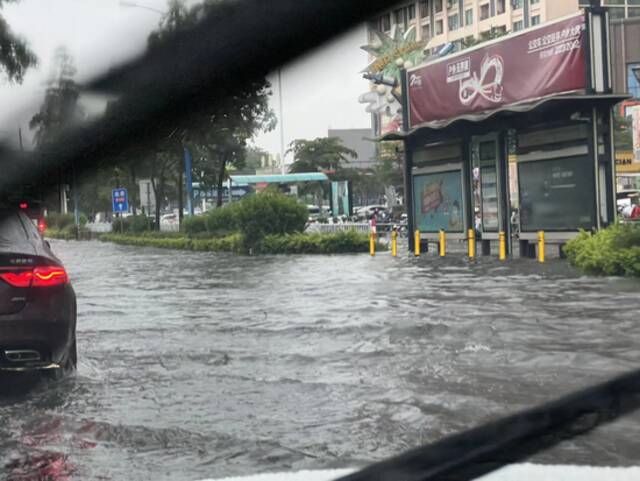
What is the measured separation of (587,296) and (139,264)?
13.5 meters

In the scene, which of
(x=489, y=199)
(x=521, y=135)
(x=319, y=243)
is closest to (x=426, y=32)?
A: (x=521, y=135)

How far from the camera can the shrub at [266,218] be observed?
27422mm

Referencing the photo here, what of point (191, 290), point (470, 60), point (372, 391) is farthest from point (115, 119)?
point (470, 60)

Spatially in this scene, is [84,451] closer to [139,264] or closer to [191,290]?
[191,290]

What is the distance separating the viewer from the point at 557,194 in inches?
728

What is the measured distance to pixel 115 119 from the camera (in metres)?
0.93

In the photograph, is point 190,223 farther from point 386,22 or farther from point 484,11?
point 386,22

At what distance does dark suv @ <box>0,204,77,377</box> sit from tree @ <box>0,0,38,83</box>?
4.50 m

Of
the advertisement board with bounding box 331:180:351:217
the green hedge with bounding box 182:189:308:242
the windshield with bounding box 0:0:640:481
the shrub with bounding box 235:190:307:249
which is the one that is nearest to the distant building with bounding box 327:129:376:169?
the windshield with bounding box 0:0:640:481

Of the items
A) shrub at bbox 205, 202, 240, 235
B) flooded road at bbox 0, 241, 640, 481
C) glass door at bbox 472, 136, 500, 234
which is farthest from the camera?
shrub at bbox 205, 202, 240, 235

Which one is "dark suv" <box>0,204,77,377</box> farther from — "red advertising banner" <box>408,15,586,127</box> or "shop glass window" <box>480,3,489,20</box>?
"red advertising banner" <box>408,15,586,127</box>

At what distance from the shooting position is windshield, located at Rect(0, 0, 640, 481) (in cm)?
88

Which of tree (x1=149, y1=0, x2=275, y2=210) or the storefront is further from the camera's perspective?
the storefront

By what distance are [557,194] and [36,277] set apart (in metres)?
14.4
